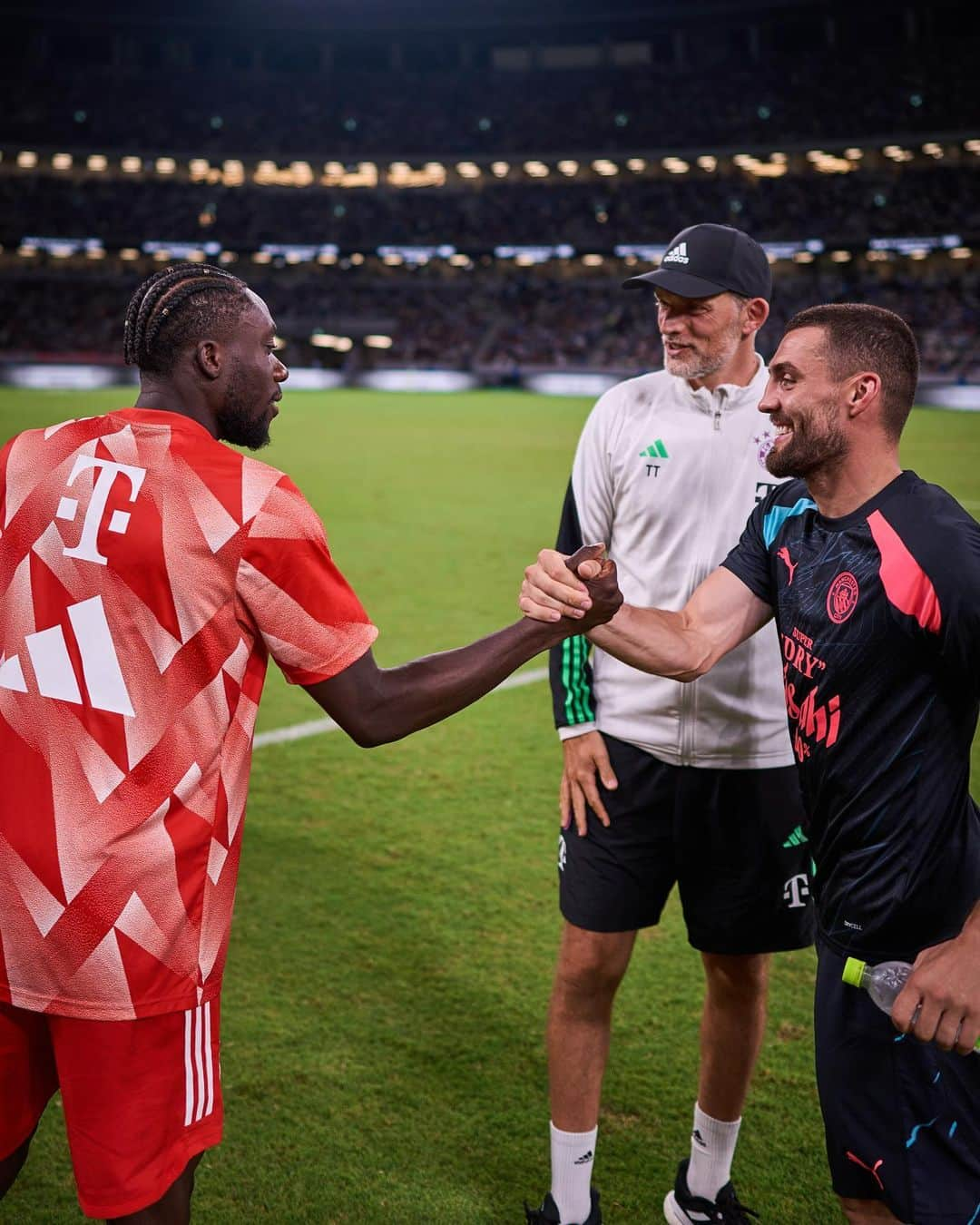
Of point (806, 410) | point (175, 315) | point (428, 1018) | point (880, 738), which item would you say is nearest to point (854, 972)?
point (880, 738)

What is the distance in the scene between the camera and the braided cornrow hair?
223 cm

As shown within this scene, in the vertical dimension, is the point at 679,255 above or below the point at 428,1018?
above

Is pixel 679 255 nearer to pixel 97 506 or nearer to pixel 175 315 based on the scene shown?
pixel 175 315

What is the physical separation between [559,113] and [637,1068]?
67647mm

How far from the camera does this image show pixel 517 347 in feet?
187

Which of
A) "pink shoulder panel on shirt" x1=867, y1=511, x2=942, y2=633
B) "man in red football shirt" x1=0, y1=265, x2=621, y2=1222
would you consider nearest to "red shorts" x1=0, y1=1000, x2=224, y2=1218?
"man in red football shirt" x1=0, y1=265, x2=621, y2=1222

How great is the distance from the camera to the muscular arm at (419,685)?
7.47 ft

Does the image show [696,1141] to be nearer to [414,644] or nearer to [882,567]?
[882,567]

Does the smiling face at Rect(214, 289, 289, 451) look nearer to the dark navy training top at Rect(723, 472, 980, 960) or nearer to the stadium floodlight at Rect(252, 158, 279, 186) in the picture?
the dark navy training top at Rect(723, 472, 980, 960)

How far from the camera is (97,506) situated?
6.86ft

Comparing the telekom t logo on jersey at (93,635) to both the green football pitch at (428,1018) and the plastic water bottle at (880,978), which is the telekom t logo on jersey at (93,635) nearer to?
the plastic water bottle at (880,978)

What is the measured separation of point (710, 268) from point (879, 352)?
924 mm

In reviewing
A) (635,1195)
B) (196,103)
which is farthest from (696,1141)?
(196,103)

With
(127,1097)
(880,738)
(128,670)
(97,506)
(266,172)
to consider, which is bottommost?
(127,1097)
